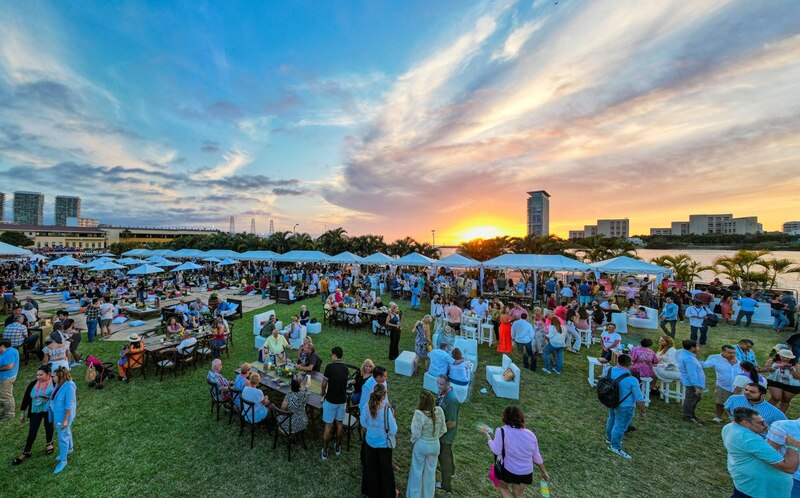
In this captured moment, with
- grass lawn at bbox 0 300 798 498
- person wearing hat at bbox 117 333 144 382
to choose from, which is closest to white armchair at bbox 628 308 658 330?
grass lawn at bbox 0 300 798 498

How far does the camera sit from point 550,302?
1226cm

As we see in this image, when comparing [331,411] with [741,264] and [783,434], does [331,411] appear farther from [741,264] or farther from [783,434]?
[741,264]

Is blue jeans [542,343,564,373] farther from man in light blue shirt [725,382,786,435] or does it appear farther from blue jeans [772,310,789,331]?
blue jeans [772,310,789,331]

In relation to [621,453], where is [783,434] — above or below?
above

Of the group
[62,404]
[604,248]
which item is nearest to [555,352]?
[62,404]

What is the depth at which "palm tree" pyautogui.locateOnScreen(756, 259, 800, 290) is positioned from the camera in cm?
1583

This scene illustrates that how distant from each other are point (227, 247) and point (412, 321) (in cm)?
3333

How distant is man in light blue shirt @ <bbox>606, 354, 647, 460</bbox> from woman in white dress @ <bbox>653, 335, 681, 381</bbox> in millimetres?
2307

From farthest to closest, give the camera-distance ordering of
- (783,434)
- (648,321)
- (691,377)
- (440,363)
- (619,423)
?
(648,321) → (440,363) → (691,377) → (619,423) → (783,434)

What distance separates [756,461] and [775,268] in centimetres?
2067

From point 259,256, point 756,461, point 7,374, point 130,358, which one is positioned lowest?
point 130,358

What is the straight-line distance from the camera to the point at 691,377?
5.67 m

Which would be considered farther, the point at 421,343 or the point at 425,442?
the point at 421,343

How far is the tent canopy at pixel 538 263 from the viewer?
1629 centimetres
